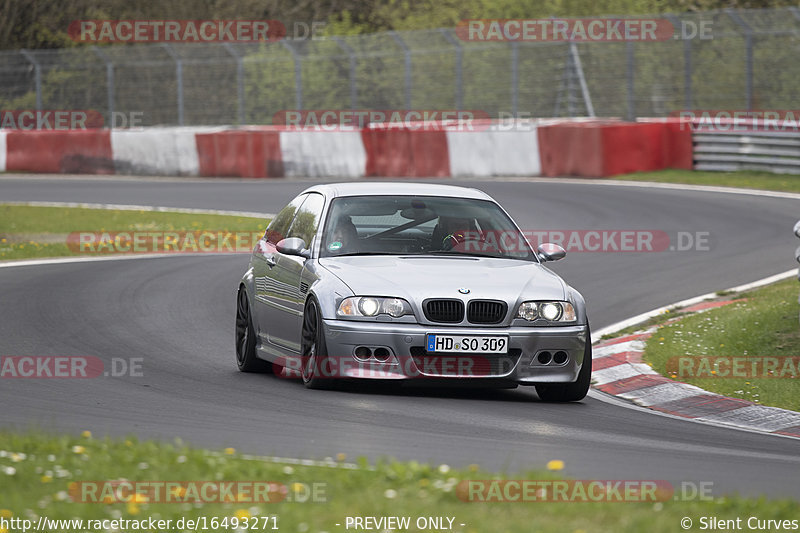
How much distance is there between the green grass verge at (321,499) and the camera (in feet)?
17.5

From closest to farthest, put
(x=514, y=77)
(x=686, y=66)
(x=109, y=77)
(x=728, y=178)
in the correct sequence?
1. (x=728, y=178)
2. (x=686, y=66)
3. (x=514, y=77)
4. (x=109, y=77)

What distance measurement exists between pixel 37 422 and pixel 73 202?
60.2 ft

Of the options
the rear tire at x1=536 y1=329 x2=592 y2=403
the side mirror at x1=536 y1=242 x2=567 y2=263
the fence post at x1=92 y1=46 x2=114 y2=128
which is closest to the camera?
the rear tire at x1=536 y1=329 x2=592 y2=403

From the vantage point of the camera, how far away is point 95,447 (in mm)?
6676

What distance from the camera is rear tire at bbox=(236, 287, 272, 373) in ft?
34.5

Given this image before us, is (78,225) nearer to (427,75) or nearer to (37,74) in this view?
(427,75)

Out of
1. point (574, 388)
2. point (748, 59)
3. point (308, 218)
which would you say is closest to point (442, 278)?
point (574, 388)

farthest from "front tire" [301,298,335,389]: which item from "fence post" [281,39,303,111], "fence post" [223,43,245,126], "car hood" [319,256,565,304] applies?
"fence post" [223,43,245,126]

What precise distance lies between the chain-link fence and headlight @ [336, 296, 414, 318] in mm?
18763

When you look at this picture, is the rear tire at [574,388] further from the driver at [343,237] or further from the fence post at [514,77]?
the fence post at [514,77]

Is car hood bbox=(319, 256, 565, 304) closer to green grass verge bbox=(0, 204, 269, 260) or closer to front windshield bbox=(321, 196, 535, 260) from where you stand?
front windshield bbox=(321, 196, 535, 260)

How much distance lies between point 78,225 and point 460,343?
1432 cm

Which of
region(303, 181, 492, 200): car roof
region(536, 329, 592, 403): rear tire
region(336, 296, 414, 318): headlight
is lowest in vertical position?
region(536, 329, 592, 403): rear tire

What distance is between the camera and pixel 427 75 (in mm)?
31438
